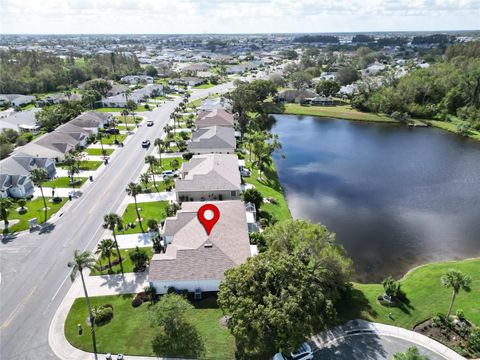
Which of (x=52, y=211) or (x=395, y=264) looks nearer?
(x=395, y=264)

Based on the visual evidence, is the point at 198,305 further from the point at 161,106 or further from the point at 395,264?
the point at 161,106

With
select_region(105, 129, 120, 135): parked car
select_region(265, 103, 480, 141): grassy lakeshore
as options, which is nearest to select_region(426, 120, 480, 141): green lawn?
select_region(265, 103, 480, 141): grassy lakeshore

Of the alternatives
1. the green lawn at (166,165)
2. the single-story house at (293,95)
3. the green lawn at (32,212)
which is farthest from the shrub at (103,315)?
the single-story house at (293,95)

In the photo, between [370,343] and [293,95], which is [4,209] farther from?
[293,95]

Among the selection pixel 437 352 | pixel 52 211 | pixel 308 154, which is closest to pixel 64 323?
pixel 52 211

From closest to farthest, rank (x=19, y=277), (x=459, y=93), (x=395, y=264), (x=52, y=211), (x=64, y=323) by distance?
(x=64, y=323) < (x=19, y=277) < (x=395, y=264) < (x=52, y=211) < (x=459, y=93)

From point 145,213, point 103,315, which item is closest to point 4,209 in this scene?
A: point 145,213
